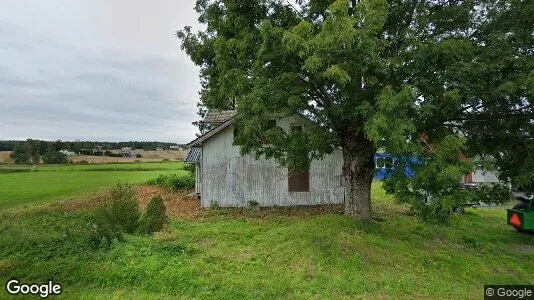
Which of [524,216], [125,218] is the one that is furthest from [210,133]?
[524,216]

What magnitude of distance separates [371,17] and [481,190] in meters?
6.64

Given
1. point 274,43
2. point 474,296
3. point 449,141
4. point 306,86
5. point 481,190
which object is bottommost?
point 474,296

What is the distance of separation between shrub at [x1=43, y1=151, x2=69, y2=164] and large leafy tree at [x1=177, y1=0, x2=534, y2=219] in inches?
2161

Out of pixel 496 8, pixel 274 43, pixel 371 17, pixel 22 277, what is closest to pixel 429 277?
pixel 371 17

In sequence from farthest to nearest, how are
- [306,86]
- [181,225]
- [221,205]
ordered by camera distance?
[221,205] < [181,225] < [306,86]

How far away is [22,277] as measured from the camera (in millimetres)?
8227

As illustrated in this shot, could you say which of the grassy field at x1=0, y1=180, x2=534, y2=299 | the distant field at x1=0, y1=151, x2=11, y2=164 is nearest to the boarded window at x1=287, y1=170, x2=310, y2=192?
the grassy field at x1=0, y1=180, x2=534, y2=299

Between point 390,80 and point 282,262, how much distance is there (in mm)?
5858

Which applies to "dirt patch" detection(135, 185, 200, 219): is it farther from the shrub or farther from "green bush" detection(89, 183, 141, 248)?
the shrub

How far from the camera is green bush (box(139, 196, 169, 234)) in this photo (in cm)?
1214

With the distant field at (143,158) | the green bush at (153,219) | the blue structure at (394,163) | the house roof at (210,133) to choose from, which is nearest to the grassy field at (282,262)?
the green bush at (153,219)

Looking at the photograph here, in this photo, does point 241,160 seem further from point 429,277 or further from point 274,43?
point 429,277

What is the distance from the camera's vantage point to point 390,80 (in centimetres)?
1011

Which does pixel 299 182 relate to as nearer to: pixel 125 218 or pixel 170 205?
pixel 170 205
